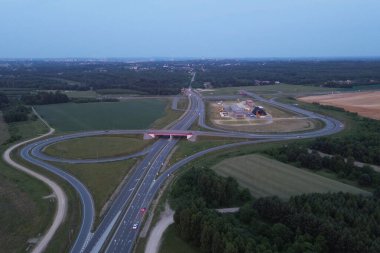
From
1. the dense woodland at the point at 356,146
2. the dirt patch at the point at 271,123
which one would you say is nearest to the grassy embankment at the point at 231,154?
the dense woodland at the point at 356,146

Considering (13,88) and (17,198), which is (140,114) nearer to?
(17,198)

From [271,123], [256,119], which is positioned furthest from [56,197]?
[256,119]

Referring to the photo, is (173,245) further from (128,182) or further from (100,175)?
(100,175)

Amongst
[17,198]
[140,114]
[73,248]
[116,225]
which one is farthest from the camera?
[140,114]

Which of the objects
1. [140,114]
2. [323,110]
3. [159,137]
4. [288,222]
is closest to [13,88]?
[140,114]

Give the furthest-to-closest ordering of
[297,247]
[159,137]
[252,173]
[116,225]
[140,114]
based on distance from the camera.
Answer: [140,114] → [159,137] → [252,173] → [116,225] → [297,247]

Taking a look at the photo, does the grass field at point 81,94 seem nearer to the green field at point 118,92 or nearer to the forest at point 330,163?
the green field at point 118,92

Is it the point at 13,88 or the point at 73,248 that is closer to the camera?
the point at 73,248

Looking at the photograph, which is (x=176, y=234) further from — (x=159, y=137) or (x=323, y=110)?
(x=323, y=110)
